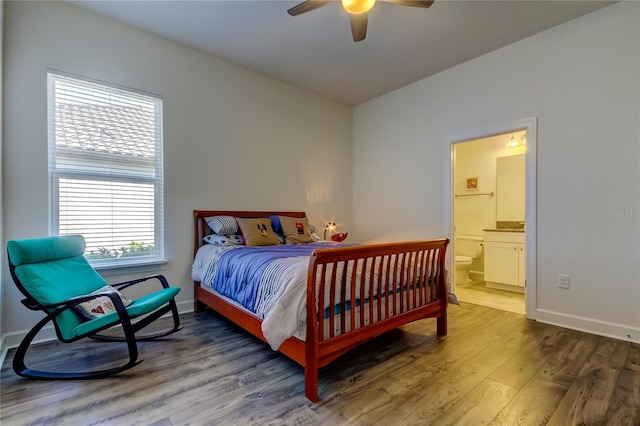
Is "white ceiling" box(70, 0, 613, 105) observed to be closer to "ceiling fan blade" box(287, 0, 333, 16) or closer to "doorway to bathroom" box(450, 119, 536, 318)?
"ceiling fan blade" box(287, 0, 333, 16)

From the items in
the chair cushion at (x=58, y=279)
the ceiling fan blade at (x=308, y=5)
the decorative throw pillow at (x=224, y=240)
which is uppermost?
the ceiling fan blade at (x=308, y=5)

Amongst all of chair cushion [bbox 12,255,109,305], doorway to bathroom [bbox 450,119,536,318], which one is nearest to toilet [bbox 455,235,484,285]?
doorway to bathroom [bbox 450,119,536,318]

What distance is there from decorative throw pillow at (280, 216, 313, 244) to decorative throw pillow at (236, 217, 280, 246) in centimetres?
19

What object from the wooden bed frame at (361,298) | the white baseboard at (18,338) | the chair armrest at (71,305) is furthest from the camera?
the white baseboard at (18,338)

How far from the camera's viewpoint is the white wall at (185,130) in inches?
93.7

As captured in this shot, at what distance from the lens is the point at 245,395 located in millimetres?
1729

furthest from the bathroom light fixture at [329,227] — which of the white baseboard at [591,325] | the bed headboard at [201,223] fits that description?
the white baseboard at [591,325]

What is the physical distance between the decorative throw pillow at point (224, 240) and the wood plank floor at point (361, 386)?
92 centimetres

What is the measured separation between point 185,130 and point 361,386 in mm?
2973

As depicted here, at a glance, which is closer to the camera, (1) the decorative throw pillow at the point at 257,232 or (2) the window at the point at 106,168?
(2) the window at the point at 106,168

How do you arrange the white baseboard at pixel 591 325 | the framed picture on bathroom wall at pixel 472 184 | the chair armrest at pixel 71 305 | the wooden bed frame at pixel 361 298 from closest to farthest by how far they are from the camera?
the wooden bed frame at pixel 361 298
the chair armrest at pixel 71 305
the white baseboard at pixel 591 325
the framed picture on bathroom wall at pixel 472 184

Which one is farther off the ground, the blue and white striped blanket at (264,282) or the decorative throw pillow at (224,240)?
the decorative throw pillow at (224,240)

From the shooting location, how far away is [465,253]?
4820 mm

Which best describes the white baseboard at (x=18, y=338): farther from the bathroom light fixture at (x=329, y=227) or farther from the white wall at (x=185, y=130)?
the bathroom light fixture at (x=329, y=227)
